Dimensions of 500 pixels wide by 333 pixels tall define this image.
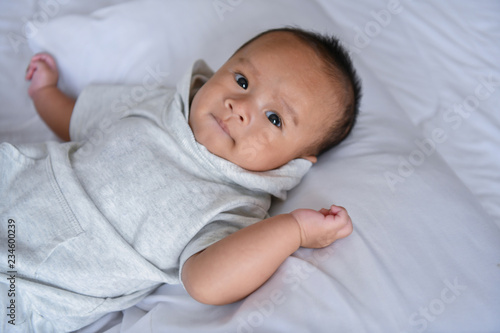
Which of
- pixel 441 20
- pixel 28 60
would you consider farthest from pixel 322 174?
pixel 28 60

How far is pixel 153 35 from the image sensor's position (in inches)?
58.7

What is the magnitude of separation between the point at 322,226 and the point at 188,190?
0.35 metres

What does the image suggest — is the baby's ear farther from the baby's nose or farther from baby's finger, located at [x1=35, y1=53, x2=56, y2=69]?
baby's finger, located at [x1=35, y1=53, x2=56, y2=69]

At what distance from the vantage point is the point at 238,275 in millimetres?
901

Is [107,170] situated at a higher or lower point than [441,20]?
lower

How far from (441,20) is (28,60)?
1.44 m

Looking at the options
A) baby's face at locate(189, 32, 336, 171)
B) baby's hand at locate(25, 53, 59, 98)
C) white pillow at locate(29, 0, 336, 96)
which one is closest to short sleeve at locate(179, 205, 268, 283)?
baby's face at locate(189, 32, 336, 171)

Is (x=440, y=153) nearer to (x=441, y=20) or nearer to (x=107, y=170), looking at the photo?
(x=441, y=20)

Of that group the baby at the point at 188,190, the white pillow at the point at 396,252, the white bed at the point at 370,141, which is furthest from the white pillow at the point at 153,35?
the white pillow at the point at 396,252

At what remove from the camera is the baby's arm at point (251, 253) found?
35.5 inches

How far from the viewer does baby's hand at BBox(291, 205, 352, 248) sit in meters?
0.94

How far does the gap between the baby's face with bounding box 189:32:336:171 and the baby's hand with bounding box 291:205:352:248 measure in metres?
0.22

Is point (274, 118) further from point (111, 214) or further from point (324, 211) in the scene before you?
point (111, 214)

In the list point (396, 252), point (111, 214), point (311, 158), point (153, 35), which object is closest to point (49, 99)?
point (153, 35)
